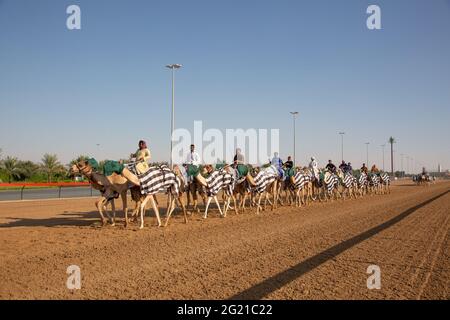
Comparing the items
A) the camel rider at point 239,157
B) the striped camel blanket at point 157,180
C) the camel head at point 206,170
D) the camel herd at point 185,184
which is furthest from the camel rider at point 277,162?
the striped camel blanket at point 157,180

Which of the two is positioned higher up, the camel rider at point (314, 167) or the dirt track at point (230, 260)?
the camel rider at point (314, 167)

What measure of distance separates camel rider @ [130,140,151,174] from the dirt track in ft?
6.83

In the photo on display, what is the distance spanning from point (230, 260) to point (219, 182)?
25.3 feet

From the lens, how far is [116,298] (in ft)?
17.9

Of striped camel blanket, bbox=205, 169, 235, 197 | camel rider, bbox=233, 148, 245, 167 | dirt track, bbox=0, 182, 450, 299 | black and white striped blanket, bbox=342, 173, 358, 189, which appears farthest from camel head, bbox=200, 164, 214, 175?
black and white striped blanket, bbox=342, 173, 358, 189

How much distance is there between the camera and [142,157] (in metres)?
12.8

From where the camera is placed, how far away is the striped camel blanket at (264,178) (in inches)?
679

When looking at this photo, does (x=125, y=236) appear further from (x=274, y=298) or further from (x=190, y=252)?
(x=274, y=298)

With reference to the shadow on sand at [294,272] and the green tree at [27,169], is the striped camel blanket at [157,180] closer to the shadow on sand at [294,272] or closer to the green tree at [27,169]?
the shadow on sand at [294,272]

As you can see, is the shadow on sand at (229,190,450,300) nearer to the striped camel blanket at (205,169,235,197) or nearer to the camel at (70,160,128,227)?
the striped camel blanket at (205,169,235,197)

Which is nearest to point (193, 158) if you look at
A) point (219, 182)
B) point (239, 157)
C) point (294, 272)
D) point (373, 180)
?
point (219, 182)

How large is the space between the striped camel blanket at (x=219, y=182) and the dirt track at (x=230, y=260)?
212cm
